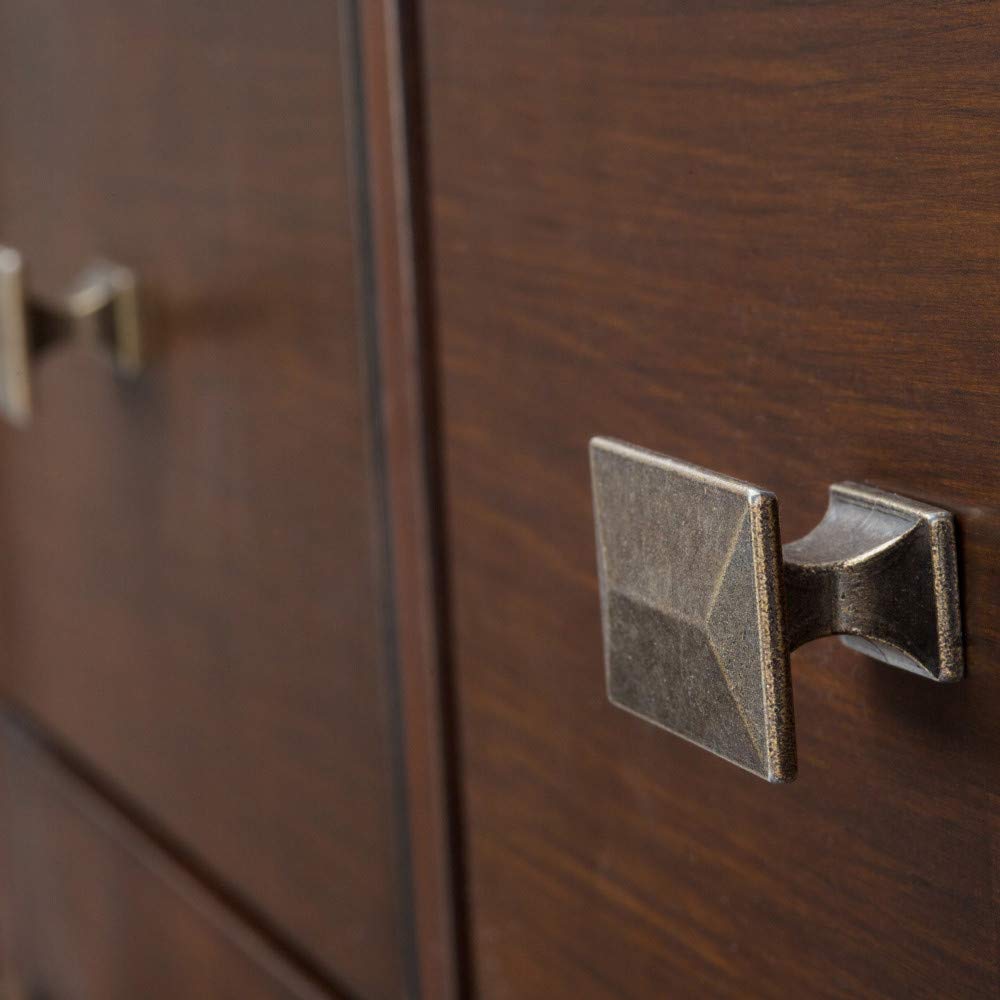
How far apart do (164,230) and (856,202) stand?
249 mm

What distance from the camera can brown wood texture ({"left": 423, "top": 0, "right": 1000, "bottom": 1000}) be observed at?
0.21 meters

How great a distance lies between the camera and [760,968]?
0.27 metres

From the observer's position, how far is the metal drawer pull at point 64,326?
16.9 inches

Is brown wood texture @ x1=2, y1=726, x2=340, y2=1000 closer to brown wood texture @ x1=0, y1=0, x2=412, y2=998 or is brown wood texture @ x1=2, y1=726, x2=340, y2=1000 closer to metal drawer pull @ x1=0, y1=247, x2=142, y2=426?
brown wood texture @ x1=0, y1=0, x2=412, y2=998

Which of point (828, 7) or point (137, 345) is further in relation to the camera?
point (137, 345)

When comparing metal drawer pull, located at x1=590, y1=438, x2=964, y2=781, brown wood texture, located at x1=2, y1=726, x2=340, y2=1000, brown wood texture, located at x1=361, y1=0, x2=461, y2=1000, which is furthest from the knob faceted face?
brown wood texture, located at x1=2, y1=726, x2=340, y2=1000

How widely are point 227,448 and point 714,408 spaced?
195 millimetres

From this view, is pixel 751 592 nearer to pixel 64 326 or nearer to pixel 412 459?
pixel 412 459

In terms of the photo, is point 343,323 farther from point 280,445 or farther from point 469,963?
point 469,963

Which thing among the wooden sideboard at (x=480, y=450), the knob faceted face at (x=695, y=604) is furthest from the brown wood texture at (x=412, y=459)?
the knob faceted face at (x=695, y=604)

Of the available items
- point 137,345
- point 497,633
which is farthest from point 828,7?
point 137,345

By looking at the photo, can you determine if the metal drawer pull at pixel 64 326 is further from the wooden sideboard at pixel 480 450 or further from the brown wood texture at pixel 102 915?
the brown wood texture at pixel 102 915

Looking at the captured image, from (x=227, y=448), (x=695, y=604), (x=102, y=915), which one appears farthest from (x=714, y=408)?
(x=102, y=915)

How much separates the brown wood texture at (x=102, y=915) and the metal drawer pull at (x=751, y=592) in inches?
9.3
